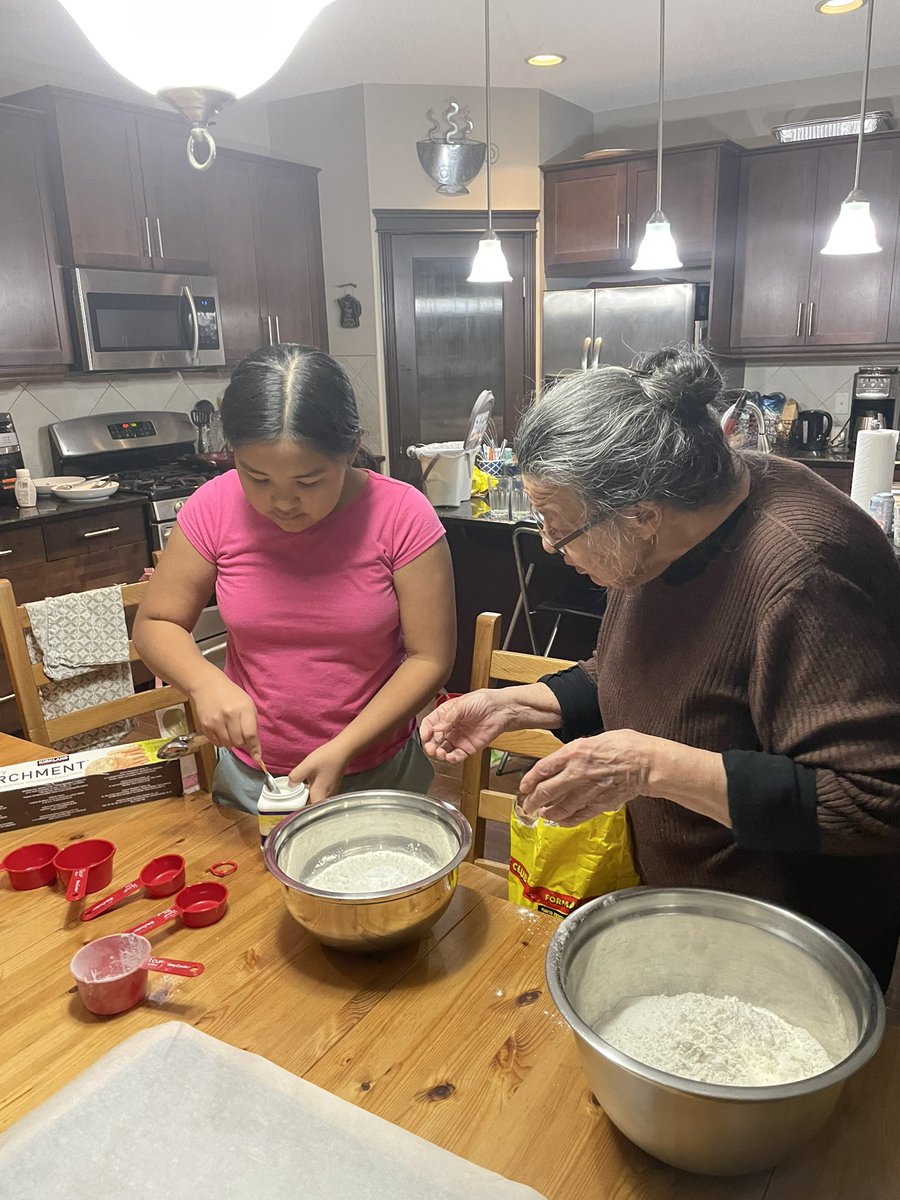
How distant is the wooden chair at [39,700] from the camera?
165cm

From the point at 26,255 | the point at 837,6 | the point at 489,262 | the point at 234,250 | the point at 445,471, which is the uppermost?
the point at 837,6

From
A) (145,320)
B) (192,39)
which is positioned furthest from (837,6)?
(192,39)

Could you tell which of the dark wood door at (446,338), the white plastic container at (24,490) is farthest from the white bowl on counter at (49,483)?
the dark wood door at (446,338)

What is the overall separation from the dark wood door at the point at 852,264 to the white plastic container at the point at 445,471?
2446 mm

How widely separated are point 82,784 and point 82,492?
2.64m

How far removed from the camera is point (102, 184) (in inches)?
153

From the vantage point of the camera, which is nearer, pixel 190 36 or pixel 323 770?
pixel 190 36

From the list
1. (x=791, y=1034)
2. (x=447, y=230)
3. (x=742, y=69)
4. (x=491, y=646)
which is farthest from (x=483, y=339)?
(x=791, y=1034)

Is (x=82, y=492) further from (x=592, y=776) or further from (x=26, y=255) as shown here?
(x=592, y=776)

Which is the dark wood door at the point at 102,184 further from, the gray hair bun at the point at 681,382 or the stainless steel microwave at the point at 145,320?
the gray hair bun at the point at 681,382

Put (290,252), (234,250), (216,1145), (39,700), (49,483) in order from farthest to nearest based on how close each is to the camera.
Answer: (290,252), (234,250), (49,483), (39,700), (216,1145)

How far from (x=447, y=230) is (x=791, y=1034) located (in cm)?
491

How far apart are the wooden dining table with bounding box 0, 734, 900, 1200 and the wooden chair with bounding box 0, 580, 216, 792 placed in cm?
52

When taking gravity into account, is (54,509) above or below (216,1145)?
above
